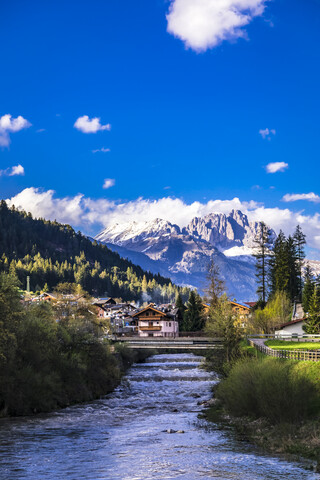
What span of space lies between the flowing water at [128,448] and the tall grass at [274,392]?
292 centimetres

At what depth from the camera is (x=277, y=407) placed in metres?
33.3

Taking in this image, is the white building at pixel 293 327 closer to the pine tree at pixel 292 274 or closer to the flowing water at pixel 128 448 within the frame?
the pine tree at pixel 292 274

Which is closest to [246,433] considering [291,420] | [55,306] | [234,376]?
[291,420]

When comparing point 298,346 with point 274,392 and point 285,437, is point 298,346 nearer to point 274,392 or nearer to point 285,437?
point 274,392

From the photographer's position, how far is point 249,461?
2714cm

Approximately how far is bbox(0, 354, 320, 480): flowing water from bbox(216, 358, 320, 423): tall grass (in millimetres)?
2915

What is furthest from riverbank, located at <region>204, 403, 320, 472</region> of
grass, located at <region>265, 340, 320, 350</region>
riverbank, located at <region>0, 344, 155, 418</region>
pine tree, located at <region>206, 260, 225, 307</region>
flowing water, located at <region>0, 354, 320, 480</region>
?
pine tree, located at <region>206, 260, 225, 307</region>

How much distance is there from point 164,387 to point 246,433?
32.4 metres

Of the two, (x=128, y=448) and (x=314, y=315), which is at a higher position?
(x=314, y=315)

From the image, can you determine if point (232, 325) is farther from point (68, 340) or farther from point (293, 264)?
point (293, 264)

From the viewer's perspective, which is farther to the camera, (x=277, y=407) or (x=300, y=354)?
(x=300, y=354)

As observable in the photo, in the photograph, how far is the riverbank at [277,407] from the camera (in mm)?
29516

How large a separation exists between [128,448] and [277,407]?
971 centimetres

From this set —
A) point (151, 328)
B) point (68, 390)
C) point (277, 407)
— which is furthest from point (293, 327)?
point (151, 328)
